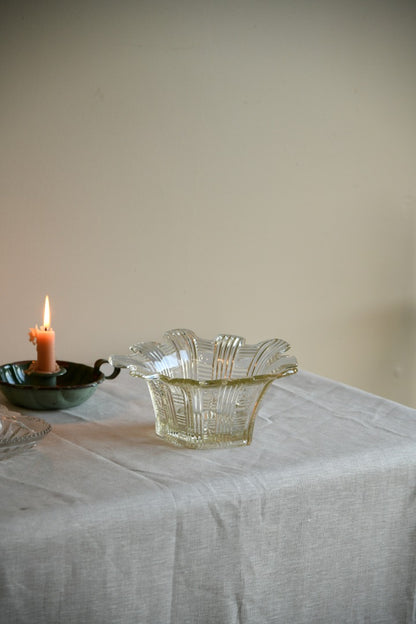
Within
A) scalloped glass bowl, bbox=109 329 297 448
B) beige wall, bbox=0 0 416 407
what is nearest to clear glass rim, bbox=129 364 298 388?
scalloped glass bowl, bbox=109 329 297 448

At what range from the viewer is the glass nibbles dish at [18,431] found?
0.94 metres

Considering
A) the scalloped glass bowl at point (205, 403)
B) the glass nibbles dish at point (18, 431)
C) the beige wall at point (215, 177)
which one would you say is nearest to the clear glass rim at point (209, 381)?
the scalloped glass bowl at point (205, 403)

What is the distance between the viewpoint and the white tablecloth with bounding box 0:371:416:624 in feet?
2.51

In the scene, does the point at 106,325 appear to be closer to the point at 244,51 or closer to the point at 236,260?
the point at 236,260

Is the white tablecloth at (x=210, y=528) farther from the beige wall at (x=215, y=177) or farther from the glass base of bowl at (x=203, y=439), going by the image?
the beige wall at (x=215, y=177)

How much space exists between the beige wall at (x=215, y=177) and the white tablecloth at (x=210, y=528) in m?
0.81

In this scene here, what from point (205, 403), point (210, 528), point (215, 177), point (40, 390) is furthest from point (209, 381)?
point (215, 177)

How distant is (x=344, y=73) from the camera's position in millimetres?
2125

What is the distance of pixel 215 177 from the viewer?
196 centimetres

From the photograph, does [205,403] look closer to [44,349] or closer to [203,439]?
[203,439]

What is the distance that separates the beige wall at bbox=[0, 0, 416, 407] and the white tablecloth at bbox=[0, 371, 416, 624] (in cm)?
81

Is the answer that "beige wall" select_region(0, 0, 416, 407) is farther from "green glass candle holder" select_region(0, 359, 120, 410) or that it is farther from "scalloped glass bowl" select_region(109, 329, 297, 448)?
"scalloped glass bowl" select_region(109, 329, 297, 448)

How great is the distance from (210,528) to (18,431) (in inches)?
12.7

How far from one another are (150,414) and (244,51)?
1.19 meters
